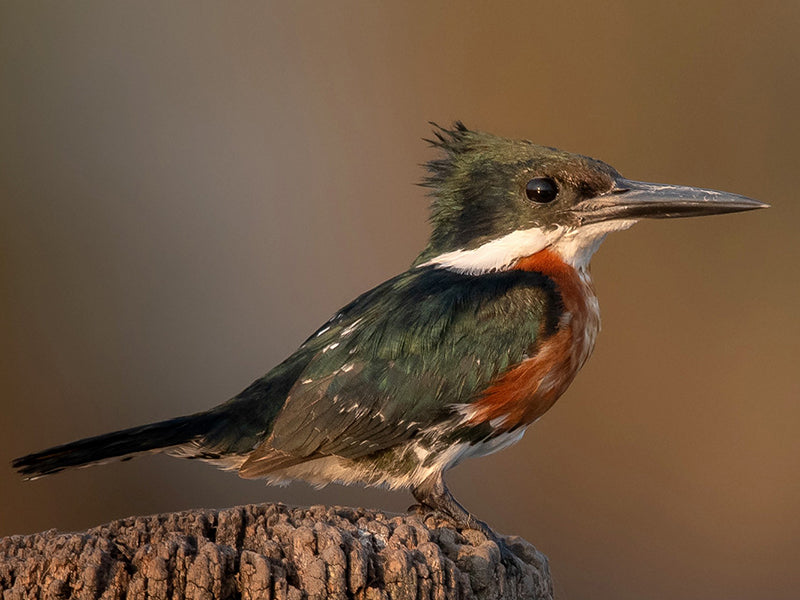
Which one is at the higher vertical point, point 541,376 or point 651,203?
point 651,203

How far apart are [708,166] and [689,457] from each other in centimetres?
148

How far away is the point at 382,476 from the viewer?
3354 millimetres

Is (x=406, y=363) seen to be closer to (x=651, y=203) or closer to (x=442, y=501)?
(x=442, y=501)

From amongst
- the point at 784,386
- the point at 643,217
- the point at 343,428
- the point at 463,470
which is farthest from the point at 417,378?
the point at 784,386

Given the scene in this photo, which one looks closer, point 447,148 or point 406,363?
point 406,363

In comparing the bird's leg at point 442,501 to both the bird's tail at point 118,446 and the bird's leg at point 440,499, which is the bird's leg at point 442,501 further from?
the bird's tail at point 118,446

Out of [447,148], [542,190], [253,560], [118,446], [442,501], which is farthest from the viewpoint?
[447,148]

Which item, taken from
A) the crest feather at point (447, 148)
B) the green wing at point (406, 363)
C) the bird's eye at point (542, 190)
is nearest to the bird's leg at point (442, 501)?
the green wing at point (406, 363)

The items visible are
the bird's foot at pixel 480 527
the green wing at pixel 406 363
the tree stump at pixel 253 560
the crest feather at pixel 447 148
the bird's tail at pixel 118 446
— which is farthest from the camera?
the crest feather at pixel 447 148

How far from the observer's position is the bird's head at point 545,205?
3.58 m

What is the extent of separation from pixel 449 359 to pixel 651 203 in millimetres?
896

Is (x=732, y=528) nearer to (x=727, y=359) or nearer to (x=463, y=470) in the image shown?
(x=727, y=359)

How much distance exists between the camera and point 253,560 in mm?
2385

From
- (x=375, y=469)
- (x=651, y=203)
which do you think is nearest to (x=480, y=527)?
(x=375, y=469)
